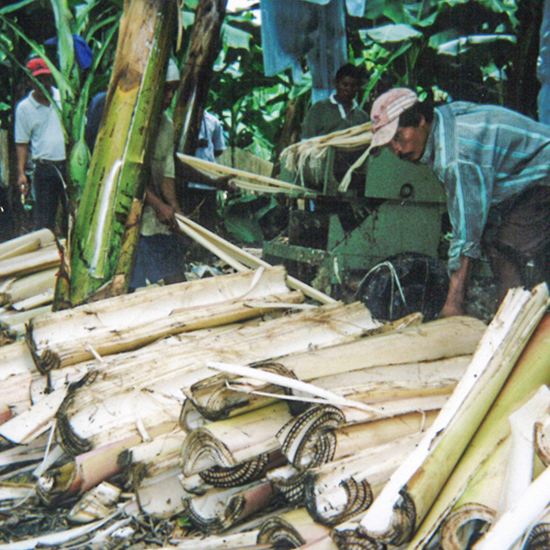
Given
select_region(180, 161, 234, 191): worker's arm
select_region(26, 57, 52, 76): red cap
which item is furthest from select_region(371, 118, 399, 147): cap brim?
select_region(26, 57, 52, 76): red cap

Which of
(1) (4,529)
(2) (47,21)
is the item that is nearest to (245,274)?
(1) (4,529)

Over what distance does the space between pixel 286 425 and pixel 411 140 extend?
223 centimetres

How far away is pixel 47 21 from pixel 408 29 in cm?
417

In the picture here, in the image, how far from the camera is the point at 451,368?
1.98 meters

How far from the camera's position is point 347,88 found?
5297mm

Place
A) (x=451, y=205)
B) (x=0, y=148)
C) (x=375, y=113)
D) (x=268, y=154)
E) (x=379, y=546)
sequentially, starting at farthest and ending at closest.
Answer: (x=268, y=154) → (x=0, y=148) → (x=375, y=113) → (x=451, y=205) → (x=379, y=546)

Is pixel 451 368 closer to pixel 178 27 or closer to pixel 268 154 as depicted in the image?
pixel 178 27

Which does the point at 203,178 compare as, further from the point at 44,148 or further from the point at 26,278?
the point at 44,148

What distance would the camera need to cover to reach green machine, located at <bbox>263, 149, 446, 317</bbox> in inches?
160

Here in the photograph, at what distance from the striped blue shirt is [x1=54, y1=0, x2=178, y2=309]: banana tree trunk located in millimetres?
1515

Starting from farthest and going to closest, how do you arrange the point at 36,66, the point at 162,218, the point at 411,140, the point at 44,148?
the point at 44,148
the point at 36,66
the point at 162,218
the point at 411,140

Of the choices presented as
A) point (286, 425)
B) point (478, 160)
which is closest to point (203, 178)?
point (478, 160)

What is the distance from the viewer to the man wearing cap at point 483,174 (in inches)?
121

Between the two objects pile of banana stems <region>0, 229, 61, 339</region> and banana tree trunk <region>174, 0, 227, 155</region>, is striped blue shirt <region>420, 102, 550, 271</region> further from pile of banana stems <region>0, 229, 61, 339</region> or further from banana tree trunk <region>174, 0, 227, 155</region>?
banana tree trunk <region>174, 0, 227, 155</region>
